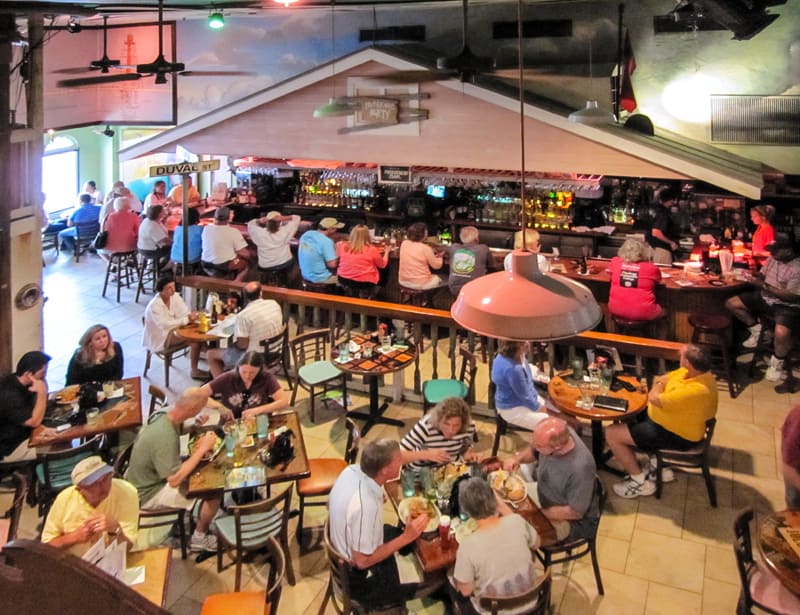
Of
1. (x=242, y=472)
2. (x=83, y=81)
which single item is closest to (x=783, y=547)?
(x=242, y=472)

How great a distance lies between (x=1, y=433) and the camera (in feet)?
17.2

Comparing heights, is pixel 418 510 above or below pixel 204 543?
above

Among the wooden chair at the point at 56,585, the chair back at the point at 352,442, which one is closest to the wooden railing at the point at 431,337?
the chair back at the point at 352,442

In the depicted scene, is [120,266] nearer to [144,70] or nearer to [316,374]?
[144,70]

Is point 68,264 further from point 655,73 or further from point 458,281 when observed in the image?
point 655,73

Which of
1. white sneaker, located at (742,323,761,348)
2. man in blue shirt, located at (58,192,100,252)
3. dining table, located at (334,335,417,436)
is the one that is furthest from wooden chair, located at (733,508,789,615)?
man in blue shirt, located at (58,192,100,252)

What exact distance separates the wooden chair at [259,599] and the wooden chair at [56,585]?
281cm

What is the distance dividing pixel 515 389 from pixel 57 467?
346 centimetres

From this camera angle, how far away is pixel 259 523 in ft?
14.8

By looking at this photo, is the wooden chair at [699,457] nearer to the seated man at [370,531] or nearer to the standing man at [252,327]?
the seated man at [370,531]

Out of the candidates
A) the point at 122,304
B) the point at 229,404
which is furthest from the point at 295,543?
the point at 122,304

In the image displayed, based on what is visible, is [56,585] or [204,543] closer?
[56,585]

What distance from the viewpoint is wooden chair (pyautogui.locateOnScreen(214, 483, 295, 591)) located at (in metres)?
4.30

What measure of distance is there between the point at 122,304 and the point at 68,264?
2.94 metres
